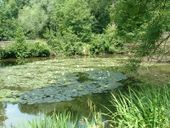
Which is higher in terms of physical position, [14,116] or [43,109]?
[43,109]

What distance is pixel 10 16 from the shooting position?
5581cm

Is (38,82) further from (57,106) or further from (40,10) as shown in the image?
(40,10)

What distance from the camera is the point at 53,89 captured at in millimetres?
17266

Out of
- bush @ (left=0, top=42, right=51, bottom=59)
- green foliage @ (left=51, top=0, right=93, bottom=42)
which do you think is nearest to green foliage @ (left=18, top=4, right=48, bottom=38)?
green foliage @ (left=51, top=0, right=93, bottom=42)

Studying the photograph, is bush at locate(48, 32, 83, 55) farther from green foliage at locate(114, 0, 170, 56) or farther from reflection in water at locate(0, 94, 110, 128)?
green foliage at locate(114, 0, 170, 56)

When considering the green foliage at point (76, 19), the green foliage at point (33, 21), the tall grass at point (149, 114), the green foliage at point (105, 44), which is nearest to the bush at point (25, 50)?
the green foliage at point (76, 19)

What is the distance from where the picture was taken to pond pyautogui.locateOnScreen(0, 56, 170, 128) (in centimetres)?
1372

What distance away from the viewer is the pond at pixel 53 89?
1372cm

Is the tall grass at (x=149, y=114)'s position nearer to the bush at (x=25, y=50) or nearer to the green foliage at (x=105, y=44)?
the bush at (x=25, y=50)

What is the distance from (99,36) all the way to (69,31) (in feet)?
9.99

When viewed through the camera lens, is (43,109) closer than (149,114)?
No

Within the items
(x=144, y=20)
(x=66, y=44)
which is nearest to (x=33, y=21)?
(x=66, y=44)

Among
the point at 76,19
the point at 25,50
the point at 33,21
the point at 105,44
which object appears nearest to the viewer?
the point at 25,50

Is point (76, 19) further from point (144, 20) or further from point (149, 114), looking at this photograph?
point (149, 114)
